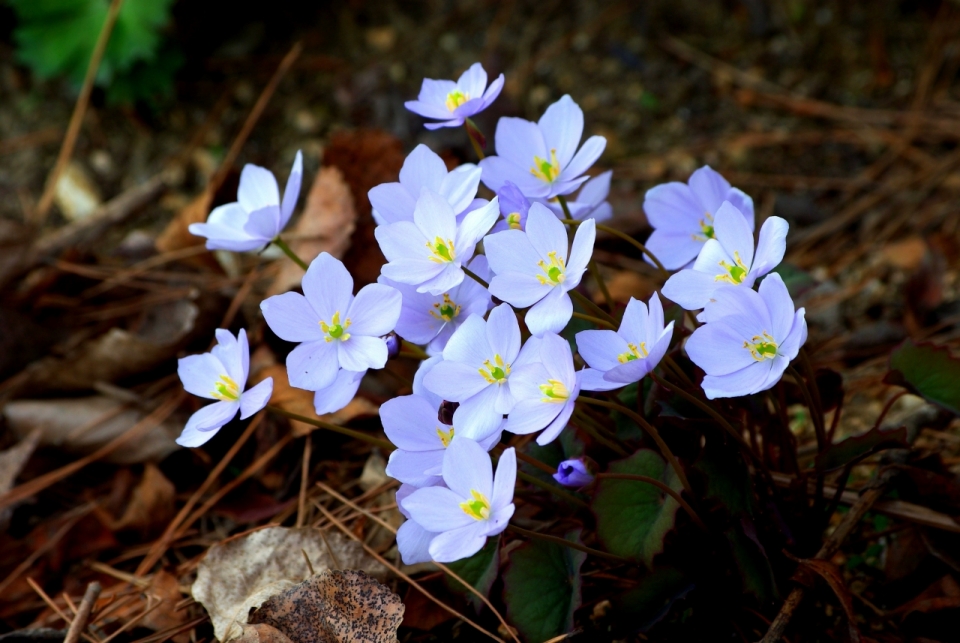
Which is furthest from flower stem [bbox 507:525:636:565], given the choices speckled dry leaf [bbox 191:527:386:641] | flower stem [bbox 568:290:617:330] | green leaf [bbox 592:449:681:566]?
speckled dry leaf [bbox 191:527:386:641]

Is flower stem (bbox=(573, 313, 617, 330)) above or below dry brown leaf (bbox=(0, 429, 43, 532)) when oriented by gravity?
above

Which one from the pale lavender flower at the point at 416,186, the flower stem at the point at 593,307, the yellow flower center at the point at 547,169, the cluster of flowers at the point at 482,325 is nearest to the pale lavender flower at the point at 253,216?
the cluster of flowers at the point at 482,325

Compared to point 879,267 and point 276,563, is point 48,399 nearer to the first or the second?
point 276,563

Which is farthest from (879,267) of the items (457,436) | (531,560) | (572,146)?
(457,436)

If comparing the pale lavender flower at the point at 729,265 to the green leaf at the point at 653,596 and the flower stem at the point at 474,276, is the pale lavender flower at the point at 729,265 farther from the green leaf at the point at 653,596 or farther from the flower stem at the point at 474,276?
the green leaf at the point at 653,596

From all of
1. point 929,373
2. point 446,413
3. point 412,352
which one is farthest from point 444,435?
point 929,373

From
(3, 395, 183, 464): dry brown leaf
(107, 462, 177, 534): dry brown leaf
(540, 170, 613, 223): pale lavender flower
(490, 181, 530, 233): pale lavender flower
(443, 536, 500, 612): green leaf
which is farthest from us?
(3, 395, 183, 464): dry brown leaf

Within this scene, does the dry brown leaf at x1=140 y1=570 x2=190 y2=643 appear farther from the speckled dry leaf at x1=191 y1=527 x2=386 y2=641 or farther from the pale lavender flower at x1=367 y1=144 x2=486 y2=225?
the pale lavender flower at x1=367 y1=144 x2=486 y2=225
